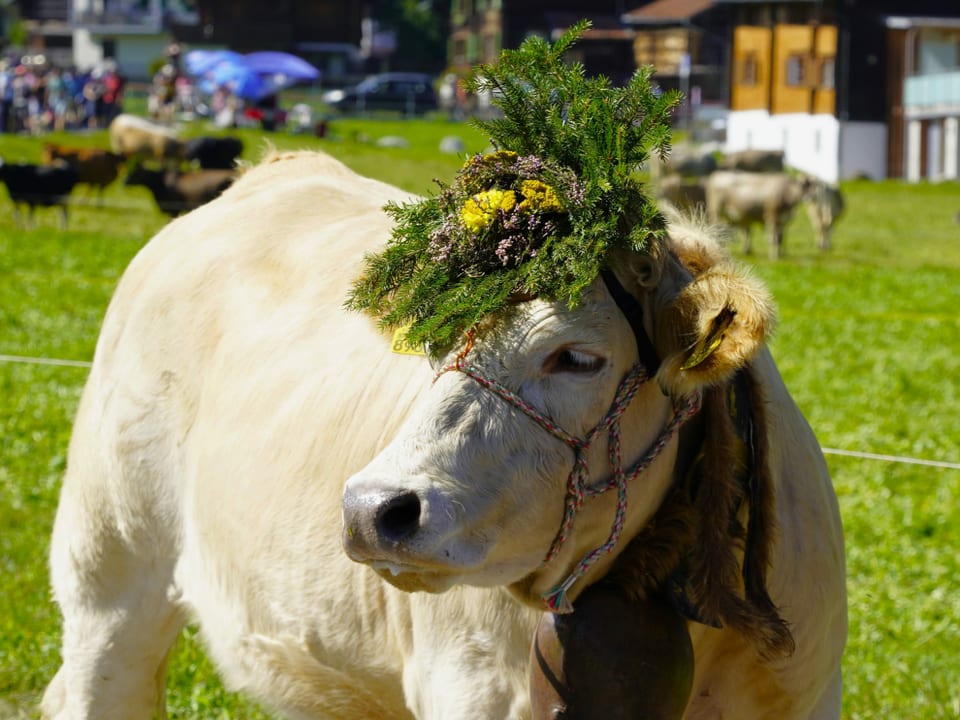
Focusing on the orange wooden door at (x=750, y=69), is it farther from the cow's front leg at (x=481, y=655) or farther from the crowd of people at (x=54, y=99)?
the cow's front leg at (x=481, y=655)

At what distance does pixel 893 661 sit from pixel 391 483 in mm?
3037

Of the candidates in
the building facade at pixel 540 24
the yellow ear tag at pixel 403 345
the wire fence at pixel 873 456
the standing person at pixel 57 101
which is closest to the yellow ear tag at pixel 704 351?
the yellow ear tag at pixel 403 345

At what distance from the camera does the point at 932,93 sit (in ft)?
170

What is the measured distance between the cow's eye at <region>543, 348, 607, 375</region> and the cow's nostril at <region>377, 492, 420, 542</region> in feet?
1.33

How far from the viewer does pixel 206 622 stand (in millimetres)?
3689

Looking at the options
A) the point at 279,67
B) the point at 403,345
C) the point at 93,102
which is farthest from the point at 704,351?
the point at 279,67

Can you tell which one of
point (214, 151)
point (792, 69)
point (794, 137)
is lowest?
point (214, 151)

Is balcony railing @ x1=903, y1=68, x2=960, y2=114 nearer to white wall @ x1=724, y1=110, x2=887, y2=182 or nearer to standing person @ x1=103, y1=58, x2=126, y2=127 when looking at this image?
white wall @ x1=724, y1=110, x2=887, y2=182

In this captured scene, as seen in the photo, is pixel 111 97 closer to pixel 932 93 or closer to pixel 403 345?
pixel 932 93

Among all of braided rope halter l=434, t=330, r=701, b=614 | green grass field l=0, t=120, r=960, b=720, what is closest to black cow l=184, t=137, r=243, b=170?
green grass field l=0, t=120, r=960, b=720

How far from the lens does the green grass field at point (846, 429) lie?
15.5 feet

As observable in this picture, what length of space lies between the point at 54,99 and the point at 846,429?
38099 millimetres

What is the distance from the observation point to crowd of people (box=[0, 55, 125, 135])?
4125cm

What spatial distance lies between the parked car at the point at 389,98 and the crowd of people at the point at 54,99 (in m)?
15.6
